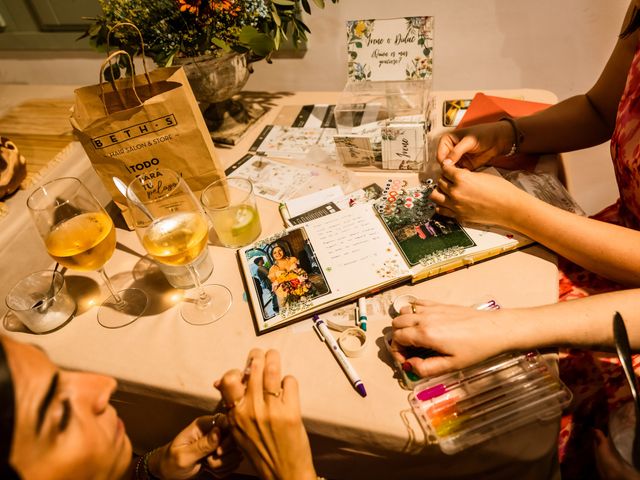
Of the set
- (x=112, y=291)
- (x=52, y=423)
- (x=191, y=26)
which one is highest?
(x=191, y=26)

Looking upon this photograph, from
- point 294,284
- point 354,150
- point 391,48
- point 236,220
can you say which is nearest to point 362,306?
point 294,284

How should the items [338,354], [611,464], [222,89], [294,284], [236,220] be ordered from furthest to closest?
[222,89], [236,220], [294,284], [338,354], [611,464]

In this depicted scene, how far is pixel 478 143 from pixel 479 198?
0.23 meters

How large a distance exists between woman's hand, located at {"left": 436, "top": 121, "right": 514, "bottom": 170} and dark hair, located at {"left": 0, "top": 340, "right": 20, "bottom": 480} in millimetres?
901

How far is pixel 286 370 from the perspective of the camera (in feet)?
2.28

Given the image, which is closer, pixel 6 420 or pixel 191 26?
pixel 6 420

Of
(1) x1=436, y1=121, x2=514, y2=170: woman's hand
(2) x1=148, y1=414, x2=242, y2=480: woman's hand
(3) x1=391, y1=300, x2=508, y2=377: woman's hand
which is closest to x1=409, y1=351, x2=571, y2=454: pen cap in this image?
(3) x1=391, y1=300, x2=508, y2=377: woman's hand

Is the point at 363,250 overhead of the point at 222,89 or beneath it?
beneath

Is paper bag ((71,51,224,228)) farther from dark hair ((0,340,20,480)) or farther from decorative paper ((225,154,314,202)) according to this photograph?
dark hair ((0,340,20,480))

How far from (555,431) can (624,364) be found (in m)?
0.15

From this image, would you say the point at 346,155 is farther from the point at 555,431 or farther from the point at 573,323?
the point at 555,431

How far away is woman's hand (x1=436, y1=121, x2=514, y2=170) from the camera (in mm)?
961

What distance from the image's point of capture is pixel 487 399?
616 mm

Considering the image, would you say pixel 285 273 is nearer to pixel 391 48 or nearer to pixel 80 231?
pixel 80 231
